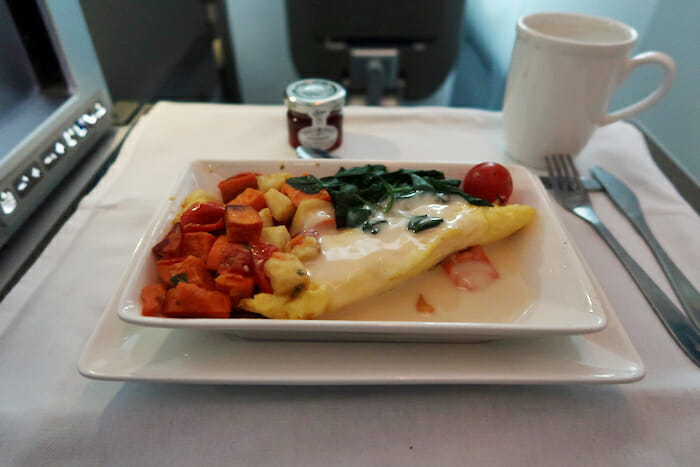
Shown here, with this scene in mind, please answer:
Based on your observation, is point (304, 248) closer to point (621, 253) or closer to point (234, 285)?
point (234, 285)

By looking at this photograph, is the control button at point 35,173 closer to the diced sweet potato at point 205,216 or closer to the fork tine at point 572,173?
the diced sweet potato at point 205,216

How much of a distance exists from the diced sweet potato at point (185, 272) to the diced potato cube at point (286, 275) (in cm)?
9

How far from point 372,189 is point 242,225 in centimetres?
25

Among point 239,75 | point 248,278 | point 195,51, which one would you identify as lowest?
point 239,75

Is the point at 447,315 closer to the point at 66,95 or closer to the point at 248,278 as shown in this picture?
the point at 248,278

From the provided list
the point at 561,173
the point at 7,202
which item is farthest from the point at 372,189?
the point at 7,202

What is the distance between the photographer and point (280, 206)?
0.78 meters

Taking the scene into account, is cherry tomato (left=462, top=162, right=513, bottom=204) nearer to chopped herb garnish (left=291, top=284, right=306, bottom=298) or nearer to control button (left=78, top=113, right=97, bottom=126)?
chopped herb garnish (left=291, top=284, right=306, bottom=298)

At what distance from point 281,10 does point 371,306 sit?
226 cm

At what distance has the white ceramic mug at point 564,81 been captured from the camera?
1.00m

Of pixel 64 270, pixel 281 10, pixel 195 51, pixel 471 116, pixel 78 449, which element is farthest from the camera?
pixel 281 10

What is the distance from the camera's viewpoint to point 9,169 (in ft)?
2.84

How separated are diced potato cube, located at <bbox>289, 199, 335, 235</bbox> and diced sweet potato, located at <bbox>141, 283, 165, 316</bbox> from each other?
24cm

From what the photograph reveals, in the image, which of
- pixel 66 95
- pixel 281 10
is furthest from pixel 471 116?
pixel 281 10
